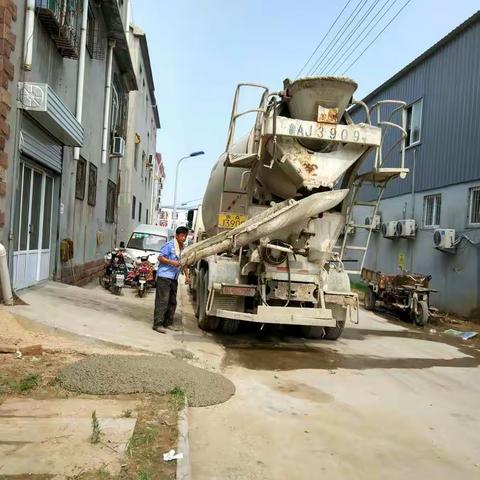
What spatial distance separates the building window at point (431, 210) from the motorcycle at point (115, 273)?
9227 millimetres

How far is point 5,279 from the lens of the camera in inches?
302

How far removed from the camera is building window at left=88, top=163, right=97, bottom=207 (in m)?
14.6

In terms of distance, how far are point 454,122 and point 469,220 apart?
3.05 metres

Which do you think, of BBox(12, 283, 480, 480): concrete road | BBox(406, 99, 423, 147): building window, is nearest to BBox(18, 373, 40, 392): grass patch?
BBox(12, 283, 480, 480): concrete road

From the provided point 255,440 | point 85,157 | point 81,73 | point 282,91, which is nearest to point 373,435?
point 255,440

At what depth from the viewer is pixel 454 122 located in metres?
15.5

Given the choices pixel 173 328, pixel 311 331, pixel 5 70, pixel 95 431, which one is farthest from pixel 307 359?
pixel 5 70

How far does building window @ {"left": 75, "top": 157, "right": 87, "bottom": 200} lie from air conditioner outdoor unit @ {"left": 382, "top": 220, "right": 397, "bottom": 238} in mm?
10105

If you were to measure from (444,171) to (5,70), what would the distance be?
40.6ft

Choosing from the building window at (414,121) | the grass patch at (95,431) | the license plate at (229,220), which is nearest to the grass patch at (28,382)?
the grass patch at (95,431)

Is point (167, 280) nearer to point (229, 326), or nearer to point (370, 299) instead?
point (229, 326)

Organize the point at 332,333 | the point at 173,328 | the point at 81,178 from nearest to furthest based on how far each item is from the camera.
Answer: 1. the point at 173,328
2. the point at 332,333
3. the point at 81,178

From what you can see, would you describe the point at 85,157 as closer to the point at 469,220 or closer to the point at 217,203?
the point at 217,203

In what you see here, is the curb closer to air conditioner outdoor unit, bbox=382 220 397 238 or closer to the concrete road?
the concrete road
